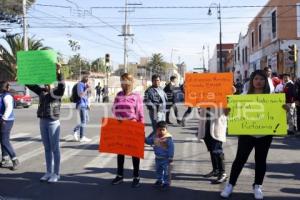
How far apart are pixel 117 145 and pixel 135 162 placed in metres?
0.42

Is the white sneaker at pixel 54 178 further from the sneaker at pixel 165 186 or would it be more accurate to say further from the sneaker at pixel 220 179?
the sneaker at pixel 220 179

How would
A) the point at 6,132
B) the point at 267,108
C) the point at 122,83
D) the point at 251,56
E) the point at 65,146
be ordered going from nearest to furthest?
the point at 267,108 < the point at 122,83 < the point at 6,132 < the point at 65,146 < the point at 251,56

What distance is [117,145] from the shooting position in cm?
836

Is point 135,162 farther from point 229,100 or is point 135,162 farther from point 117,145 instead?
point 229,100

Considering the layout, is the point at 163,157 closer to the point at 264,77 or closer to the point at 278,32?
the point at 264,77

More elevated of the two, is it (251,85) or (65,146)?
(251,85)

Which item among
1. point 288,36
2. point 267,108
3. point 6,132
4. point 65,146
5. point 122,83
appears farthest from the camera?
point 288,36

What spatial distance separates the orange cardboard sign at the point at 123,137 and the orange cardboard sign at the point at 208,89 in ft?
3.44

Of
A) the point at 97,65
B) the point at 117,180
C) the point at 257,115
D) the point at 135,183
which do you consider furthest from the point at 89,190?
the point at 97,65

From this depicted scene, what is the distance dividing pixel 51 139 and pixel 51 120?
32 cm

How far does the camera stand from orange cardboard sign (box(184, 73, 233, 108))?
27.5 feet

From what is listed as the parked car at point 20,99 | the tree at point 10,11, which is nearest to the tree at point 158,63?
the tree at point 10,11

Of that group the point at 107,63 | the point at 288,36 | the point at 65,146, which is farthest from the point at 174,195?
the point at 107,63

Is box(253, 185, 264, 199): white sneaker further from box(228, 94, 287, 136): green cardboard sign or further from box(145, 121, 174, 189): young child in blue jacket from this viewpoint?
box(145, 121, 174, 189): young child in blue jacket
